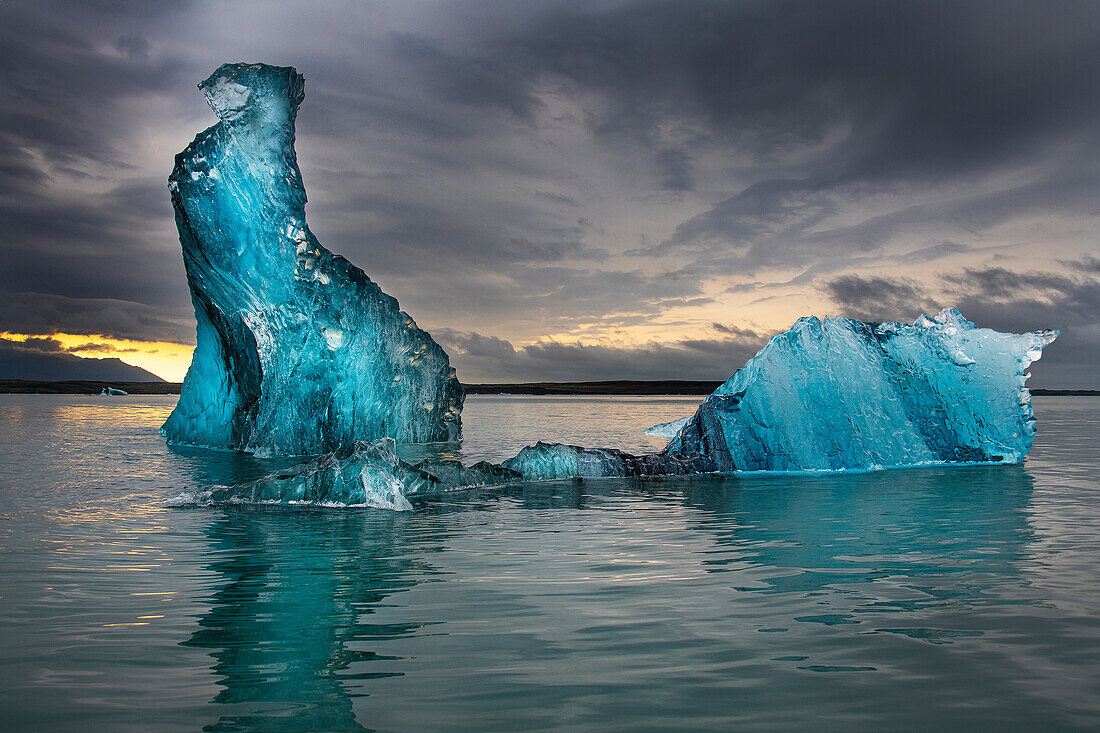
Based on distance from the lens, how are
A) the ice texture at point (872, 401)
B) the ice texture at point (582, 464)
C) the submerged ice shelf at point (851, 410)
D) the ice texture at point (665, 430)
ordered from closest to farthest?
the ice texture at point (582, 464) < the submerged ice shelf at point (851, 410) < the ice texture at point (872, 401) < the ice texture at point (665, 430)

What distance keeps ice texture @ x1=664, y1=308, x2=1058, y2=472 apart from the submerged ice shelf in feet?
0.10

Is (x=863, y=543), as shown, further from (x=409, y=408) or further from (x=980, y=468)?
(x=409, y=408)

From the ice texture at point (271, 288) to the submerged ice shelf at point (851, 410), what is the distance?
32.6 feet

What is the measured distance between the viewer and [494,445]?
3097 centimetres

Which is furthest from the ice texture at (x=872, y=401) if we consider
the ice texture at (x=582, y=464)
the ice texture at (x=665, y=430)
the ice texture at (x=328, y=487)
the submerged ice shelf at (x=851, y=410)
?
the ice texture at (x=665, y=430)

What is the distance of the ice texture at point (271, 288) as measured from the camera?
82.6ft

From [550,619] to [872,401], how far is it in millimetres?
16860

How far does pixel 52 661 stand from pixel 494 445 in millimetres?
25976

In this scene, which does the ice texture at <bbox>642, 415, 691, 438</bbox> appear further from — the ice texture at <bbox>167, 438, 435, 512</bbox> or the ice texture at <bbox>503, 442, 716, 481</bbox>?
the ice texture at <bbox>167, 438, 435, 512</bbox>

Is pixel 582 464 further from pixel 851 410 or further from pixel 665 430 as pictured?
pixel 665 430

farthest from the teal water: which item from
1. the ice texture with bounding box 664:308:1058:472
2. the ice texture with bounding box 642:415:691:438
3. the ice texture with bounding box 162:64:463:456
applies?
the ice texture with bounding box 642:415:691:438

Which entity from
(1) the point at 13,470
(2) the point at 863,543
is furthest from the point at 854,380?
(1) the point at 13,470

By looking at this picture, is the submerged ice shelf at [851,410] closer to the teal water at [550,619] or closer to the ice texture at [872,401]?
the ice texture at [872,401]

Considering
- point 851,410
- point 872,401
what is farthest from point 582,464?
point 872,401
